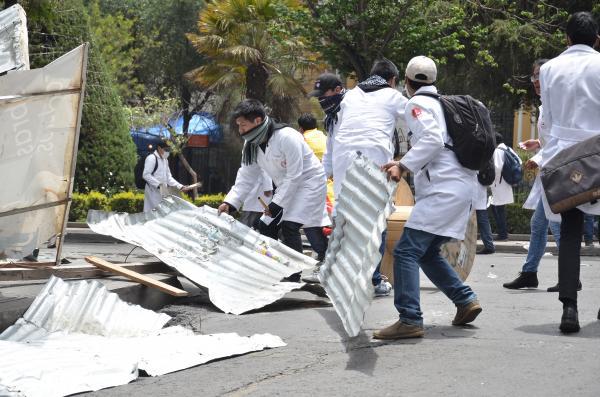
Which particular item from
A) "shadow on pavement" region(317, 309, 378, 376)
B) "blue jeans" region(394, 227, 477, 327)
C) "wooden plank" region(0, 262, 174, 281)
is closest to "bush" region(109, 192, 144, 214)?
"wooden plank" region(0, 262, 174, 281)

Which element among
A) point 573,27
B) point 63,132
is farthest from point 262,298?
point 573,27

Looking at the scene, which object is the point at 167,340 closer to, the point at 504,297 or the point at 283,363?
the point at 283,363

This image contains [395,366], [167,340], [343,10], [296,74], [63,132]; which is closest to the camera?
[395,366]

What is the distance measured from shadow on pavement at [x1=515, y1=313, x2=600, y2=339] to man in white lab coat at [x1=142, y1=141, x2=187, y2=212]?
35.8ft

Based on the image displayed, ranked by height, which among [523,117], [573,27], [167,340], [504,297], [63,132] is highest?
[573,27]

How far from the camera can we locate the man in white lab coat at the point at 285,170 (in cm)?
859

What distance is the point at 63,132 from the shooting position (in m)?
7.44

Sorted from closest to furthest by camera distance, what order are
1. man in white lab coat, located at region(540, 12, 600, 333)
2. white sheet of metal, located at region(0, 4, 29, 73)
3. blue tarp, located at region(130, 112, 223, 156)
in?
man in white lab coat, located at region(540, 12, 600, 333), white sheet of metal, located at region(0, 4, 29, 73), blue tarp, located at region(130, 112, 223, 156)

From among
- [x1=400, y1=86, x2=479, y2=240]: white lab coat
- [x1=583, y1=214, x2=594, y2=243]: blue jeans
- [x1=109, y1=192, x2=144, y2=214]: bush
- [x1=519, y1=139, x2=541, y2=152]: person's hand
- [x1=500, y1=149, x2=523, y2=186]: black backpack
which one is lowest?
[x1=109, y1=192, x2=144, y2=214]: bush

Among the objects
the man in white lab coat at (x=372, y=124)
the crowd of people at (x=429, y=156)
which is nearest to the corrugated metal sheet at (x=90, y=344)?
the crowd of people at (x=429, y=156)

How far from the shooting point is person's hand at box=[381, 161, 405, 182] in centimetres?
607

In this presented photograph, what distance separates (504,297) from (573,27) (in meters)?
2.37

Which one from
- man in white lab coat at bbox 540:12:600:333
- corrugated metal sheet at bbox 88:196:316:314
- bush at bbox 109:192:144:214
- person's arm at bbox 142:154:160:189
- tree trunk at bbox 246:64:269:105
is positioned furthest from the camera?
tree trunk at bbox 246:64:269:105

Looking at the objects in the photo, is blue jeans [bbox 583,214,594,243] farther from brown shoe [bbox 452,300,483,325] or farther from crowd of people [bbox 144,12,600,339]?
brown shoe [bbox 452,300,483,325]
